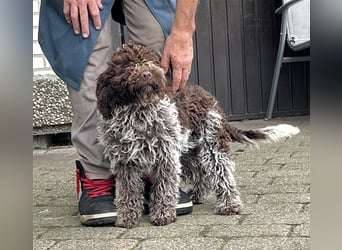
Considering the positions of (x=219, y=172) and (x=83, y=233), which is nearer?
(x=83, y=233)

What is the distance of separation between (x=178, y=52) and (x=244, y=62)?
11.8ft

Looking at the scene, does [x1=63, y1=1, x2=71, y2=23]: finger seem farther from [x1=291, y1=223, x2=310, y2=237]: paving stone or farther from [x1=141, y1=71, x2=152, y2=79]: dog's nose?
[x1=291, y1=223, x2=310, y2=237]: paving stone

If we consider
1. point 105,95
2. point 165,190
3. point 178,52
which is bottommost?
point 165,190

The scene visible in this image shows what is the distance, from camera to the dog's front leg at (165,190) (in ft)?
11.1

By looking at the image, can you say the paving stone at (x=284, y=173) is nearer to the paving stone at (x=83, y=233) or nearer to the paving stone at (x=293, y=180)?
the paving stone at (x=293, y=180)

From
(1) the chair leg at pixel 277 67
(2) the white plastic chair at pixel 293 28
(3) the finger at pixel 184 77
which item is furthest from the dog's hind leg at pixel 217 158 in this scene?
(1) the chair leg at pixel 277 67

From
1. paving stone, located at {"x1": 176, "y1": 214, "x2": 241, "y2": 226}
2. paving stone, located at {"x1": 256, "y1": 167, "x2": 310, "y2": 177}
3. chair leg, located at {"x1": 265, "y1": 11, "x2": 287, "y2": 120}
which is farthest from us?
chair leg, located at {"x1": 265, "y1": 11, "x2": 287, "y2": 120}

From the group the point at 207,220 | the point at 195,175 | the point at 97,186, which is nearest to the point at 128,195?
the point at 97,186

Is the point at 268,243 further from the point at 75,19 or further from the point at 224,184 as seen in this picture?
the point at 75,19

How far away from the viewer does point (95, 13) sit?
3406 millimetres

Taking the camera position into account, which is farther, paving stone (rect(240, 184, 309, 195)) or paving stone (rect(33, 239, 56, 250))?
Answer: paving stone (rect(240, 184, 309, 195))

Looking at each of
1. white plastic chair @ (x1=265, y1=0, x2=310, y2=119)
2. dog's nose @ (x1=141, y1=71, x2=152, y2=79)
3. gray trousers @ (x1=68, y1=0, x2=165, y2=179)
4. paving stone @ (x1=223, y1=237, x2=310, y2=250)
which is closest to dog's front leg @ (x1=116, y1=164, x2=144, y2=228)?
gray trousers @ (x1=68, y1=0, x2=165, y2=179)

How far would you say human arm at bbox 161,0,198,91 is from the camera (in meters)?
3.29

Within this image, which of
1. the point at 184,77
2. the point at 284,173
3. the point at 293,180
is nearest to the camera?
the point at 184,77
